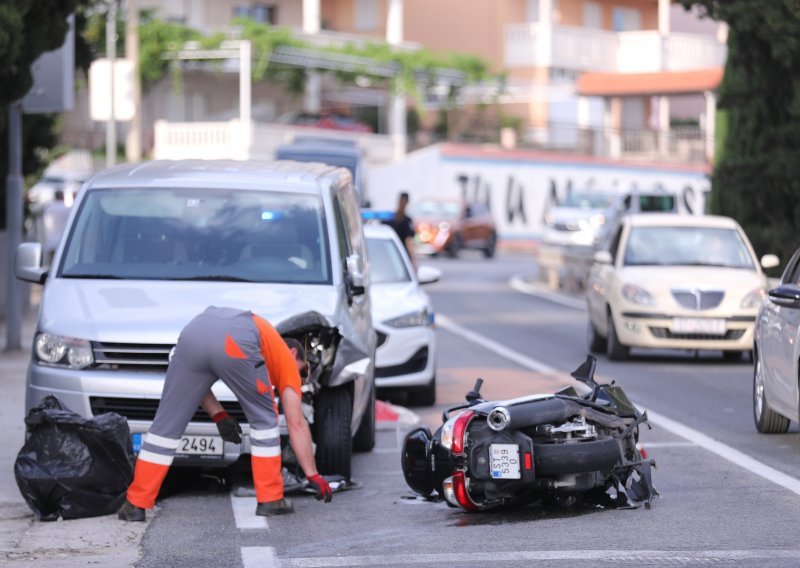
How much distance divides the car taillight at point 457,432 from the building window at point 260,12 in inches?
2084

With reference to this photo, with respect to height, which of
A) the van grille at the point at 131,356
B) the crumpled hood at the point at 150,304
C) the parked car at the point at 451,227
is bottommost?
the parked car at the point at 451,227

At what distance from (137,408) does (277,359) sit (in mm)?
1220

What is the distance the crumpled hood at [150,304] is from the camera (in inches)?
405

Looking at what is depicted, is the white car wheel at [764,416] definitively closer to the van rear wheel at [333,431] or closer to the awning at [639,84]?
the van rear wheel at [333,431]

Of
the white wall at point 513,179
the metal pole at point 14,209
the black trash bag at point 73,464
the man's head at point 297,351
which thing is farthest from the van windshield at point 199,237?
the white wall at point 513,179

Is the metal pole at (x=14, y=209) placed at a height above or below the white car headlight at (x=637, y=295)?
above

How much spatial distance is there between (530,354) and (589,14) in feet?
173

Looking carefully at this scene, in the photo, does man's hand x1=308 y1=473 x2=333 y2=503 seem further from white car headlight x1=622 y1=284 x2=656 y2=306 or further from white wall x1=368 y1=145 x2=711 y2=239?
white wall x1=368 y1=145 x2=711 y2=239

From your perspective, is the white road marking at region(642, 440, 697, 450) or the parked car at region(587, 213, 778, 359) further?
the parked car at region(587, 213, 778, 359)

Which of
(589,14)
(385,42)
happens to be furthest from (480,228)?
(589,14)

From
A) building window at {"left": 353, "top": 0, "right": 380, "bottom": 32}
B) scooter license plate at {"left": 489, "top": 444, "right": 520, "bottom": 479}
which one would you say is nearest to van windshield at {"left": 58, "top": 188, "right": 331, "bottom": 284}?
scooter license plate at {"left": 489, "top": 444, "right": 520, "bottom": 479}

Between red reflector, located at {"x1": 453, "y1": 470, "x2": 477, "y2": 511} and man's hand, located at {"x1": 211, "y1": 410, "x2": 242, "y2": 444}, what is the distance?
1.29 meters

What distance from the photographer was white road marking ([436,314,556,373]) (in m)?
18.8

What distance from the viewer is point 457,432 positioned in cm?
937
